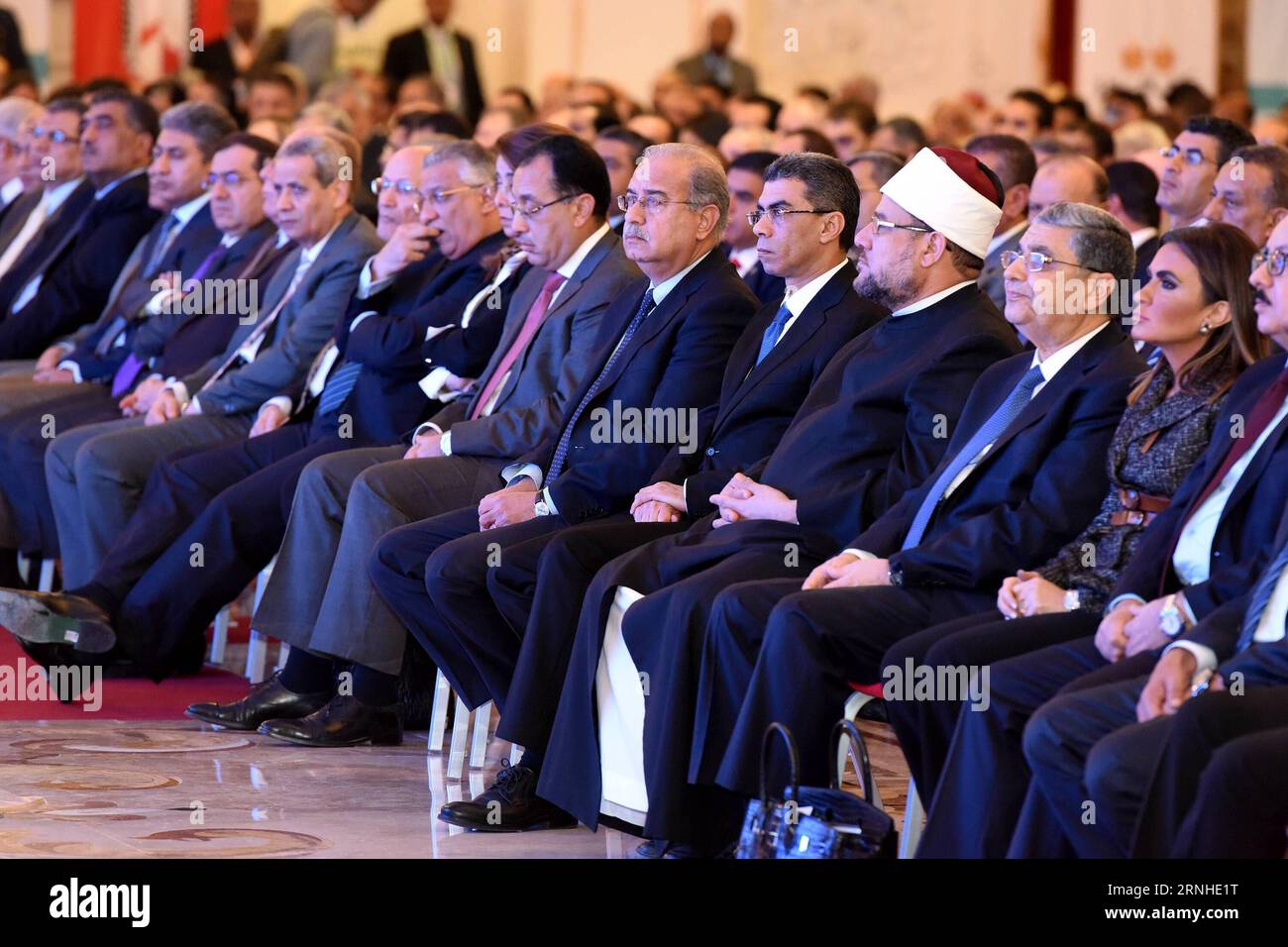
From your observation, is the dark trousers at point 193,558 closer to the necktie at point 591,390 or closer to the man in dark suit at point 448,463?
the man in dark suit at point 448,463

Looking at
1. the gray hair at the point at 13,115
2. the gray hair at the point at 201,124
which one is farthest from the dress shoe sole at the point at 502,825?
the gray hair at the point at 13,115

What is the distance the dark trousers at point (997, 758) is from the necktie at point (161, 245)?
4.85 m

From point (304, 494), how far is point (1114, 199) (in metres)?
2.77

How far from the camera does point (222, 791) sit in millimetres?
5043

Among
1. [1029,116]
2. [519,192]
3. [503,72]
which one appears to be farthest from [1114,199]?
[503,72]

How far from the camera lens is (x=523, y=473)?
5598 millimetres

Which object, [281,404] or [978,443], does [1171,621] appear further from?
[281,404]

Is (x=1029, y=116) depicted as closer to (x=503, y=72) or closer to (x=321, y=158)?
(x=321, y=158)

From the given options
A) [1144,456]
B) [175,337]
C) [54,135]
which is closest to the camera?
[1144,456]

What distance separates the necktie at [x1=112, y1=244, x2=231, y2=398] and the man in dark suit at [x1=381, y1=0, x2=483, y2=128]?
5.51 m

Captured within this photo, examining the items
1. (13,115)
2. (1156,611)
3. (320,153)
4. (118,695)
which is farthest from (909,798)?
(13,115)

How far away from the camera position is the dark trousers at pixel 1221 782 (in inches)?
129

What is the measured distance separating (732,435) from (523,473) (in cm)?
68

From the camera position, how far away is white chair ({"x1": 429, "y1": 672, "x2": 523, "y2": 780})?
5.41 metres
